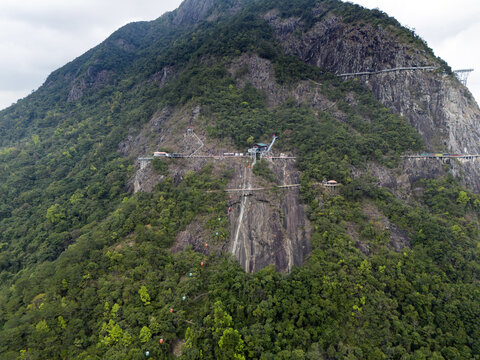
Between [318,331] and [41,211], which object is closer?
[318,331]

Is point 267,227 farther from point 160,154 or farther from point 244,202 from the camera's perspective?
point 160,154

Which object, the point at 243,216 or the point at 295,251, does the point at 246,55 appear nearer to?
the point at 243,216

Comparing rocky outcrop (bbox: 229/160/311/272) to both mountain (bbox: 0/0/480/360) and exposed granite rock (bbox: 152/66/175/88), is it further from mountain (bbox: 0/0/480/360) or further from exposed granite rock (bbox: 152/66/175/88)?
exposed granite rock (bbox: 152/66/175/88)

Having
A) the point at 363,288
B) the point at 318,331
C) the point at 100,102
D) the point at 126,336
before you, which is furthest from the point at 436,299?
the point at 100,102

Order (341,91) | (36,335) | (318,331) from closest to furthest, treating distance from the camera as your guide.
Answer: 1. (36,335)
2. (318,331)
3. (341,91)

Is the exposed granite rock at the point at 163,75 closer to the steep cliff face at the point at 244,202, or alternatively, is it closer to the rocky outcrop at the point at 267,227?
the steep cliff face at the point at 244,202

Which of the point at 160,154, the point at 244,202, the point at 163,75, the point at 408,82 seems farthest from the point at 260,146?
the point at 163,75
